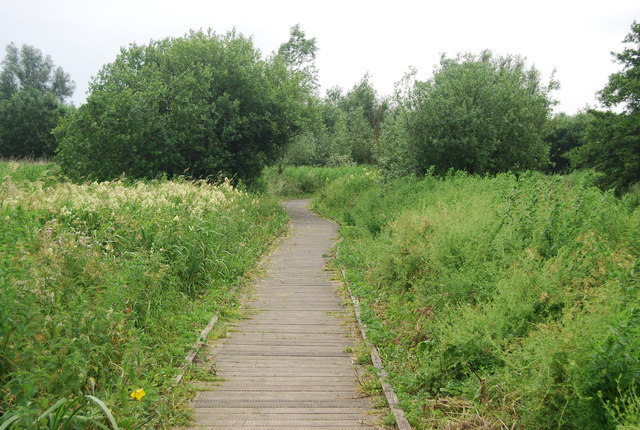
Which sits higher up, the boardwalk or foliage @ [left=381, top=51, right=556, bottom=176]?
foliage @ [left=381, top=51, right=556, bottom=176]

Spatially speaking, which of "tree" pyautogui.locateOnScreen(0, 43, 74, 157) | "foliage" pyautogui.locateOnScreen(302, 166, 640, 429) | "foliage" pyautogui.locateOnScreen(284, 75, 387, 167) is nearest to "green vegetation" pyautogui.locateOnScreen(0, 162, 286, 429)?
"foliage" pyautogui.locateOnScreen(302, 166, 640, 429)

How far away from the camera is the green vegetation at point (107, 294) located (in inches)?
173

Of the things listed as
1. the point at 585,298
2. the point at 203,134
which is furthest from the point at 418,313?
the point at 203,134

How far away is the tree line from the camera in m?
18.9

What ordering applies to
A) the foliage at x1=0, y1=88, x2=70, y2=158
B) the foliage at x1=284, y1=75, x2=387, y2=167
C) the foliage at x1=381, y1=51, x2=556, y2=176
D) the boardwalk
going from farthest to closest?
the foliage at x1=0, y1=88, x2=70, y2=158 → the foliage at x1=284, y1=75, x2=387, y2=167 → the foliage at x1=381, y1=51, x2=556, y2=176 → the boardwalk

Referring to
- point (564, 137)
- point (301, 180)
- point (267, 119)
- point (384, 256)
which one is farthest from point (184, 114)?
point (564, 137)

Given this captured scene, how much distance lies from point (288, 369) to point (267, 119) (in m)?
18.3

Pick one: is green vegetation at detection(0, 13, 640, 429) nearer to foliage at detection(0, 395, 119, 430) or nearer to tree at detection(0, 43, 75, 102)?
foliage at detection(0, 395, 119, 430)

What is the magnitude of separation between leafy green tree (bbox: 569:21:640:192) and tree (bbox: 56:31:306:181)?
14.0 metres

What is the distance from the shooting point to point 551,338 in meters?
4.67

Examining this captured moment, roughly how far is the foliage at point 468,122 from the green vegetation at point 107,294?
9207 mm

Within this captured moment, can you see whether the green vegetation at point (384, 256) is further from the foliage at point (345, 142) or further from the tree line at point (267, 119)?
the foliage at point (345, 142)

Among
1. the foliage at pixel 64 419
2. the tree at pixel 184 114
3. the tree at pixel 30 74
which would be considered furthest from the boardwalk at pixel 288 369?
the tree at pixel 30 74

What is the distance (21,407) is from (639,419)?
419 centimetres
